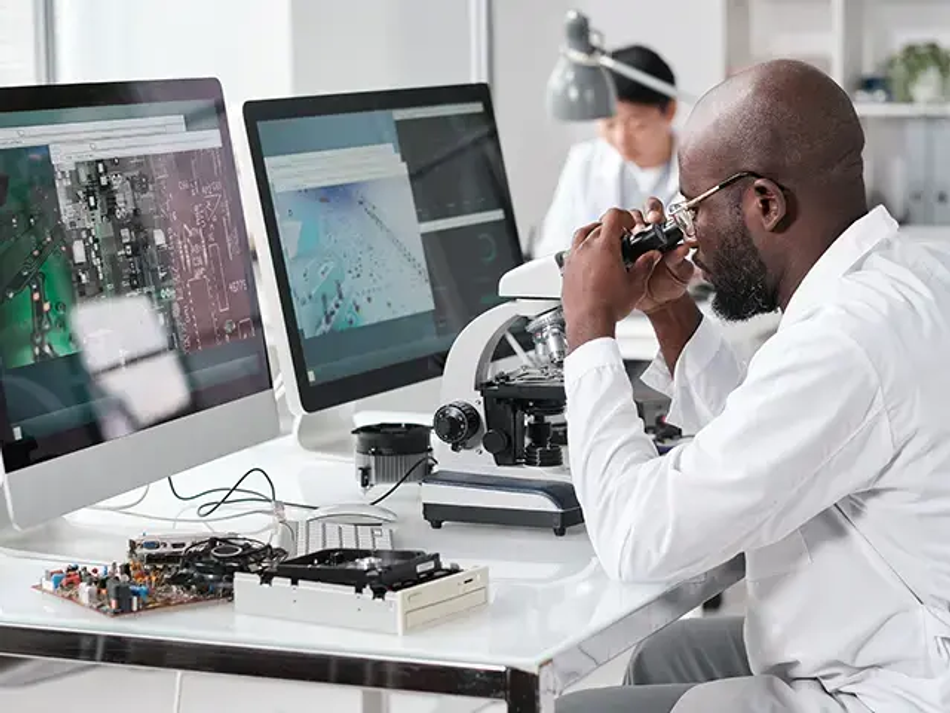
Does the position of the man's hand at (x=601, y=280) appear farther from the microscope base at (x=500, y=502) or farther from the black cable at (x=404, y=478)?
the black cable at (x=404, y=478)

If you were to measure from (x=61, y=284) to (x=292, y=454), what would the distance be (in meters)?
0.71

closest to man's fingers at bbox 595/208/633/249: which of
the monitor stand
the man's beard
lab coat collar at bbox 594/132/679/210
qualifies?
the man's beard

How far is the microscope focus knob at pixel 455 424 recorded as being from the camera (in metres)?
2.15

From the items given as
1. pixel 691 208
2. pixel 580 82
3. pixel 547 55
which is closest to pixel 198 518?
pixel 691 208

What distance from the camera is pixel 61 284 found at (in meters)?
1.84

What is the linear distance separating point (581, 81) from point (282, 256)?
7.79 ft

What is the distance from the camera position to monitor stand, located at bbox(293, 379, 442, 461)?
249 cm

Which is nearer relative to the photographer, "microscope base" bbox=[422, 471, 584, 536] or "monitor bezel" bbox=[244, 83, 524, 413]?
"microscope base" bbox=[422, 471, 584, 536]

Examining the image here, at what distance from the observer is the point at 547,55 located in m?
6.03

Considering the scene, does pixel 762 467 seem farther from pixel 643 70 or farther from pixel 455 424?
pixel 643 70

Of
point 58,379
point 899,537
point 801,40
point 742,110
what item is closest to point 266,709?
point 58,379

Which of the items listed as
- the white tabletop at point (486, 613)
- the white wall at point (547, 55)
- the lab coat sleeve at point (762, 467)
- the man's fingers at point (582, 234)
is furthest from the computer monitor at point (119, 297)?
the white wall at point (547, 55)

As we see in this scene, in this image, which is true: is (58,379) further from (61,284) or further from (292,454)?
(292,454)

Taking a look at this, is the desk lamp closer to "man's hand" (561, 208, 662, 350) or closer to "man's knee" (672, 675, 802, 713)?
"man's hand" (561, 208, 662, 350)
